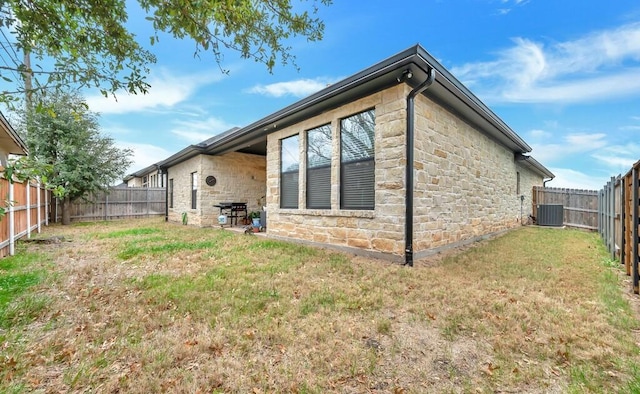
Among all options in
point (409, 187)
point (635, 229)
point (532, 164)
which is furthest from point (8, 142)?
point (532, 164)

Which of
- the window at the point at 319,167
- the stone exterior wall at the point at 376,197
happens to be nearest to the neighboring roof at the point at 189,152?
the window at the point at 319,167

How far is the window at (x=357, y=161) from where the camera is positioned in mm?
5215

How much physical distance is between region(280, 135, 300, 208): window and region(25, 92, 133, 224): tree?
964 cm

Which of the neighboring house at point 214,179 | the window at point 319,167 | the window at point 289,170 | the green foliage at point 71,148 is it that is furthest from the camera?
the green foliage at point 71,148

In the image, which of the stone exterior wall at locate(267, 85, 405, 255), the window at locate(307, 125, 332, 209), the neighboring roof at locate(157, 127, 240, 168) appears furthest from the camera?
the neighboring roof at locate(157, 127, 240, 168)

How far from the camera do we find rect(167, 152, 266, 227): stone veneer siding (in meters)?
10.5

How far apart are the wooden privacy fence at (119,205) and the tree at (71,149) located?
99 centimetres

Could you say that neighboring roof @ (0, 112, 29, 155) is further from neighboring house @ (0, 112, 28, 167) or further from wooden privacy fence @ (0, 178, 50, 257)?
wooden privacy fence @ (0, 178, 50, 257)

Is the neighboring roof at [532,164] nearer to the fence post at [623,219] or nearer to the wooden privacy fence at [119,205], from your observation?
the fence post at [623,219]

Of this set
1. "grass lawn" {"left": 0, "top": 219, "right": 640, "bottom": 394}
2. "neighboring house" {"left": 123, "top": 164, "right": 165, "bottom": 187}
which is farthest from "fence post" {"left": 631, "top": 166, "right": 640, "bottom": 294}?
"neighboring house" {"left": 123, "top": 164, "right": 165, "bottom": 187}

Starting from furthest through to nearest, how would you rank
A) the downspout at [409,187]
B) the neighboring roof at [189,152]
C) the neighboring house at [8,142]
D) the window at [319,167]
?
the neighboring roof at [189,152] < the window at [319,167] < the neighboring house at [8,142] < the downspout at [409,187]

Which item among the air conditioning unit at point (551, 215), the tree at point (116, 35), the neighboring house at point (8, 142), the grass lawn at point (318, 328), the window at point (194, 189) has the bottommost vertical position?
the grass lawn at point (318, 328)

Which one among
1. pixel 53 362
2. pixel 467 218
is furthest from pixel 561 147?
pixel 53 362

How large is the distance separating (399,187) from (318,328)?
289 cm
